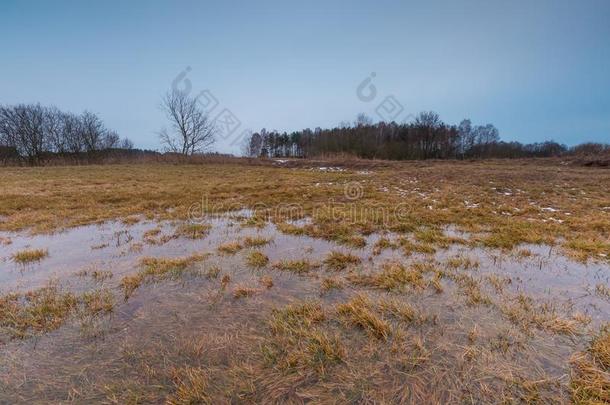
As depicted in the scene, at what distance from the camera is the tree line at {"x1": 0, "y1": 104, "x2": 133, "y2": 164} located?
41375 mm

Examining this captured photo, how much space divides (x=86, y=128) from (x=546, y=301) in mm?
63185

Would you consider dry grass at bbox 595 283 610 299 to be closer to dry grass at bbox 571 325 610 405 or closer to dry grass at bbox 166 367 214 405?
dry grass at bbox 571 325 610 405

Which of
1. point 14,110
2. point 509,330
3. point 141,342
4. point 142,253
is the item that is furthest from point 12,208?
point 14,110

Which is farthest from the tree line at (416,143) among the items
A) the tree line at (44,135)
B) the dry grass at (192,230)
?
the dry grass at (192,230)

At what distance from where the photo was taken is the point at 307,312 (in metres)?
2.72

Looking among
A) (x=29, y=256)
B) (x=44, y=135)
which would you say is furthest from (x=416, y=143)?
(x=44, y=135)

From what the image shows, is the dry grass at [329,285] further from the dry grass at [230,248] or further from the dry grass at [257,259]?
the dry grass at [230,248]

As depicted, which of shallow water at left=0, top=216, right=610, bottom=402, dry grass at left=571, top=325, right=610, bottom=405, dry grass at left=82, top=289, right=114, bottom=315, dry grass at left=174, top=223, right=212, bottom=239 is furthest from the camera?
dry grass at left=174, top=223, right=212, bottom=239

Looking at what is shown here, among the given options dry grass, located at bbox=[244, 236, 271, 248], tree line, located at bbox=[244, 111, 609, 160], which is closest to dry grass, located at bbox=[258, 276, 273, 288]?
dry grass, located at bbox=[244, 236, 271, 248]

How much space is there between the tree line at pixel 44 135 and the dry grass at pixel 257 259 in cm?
5331

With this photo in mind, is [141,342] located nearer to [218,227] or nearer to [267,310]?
[267,310]

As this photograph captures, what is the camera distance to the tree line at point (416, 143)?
5150cm

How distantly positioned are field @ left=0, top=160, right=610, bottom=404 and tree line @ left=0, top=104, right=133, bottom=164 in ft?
172

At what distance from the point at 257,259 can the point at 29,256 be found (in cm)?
392
